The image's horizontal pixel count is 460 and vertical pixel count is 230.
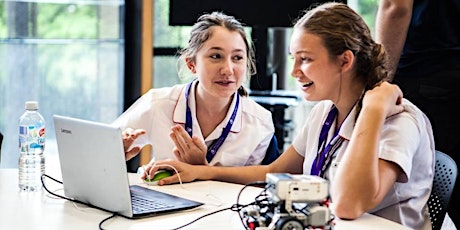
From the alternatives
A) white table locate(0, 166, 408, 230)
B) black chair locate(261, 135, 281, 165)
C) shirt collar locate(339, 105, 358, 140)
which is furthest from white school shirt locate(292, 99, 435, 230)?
black chair locate(261, 135, 281, 165)

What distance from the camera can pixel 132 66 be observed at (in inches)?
179

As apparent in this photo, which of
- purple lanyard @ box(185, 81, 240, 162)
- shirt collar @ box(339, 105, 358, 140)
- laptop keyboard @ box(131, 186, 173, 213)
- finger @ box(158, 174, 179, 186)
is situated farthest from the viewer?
purple lanyard @ box(185, 81, 240, 162)

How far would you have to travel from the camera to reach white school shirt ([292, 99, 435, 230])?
6.16ft

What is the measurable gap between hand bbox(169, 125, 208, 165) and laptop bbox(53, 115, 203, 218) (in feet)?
1.10

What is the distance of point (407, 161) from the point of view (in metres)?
1.86

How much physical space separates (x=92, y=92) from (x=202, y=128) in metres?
2.12

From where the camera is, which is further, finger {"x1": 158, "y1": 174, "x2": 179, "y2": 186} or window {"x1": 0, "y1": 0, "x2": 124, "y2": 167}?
window {"x1": 0, "y1": 0, "x2": 124, "y2": 167}

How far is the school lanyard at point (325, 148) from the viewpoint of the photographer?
2051 millimetres

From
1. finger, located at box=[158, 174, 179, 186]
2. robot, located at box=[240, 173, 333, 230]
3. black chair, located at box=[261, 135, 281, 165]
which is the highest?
robot, located at box=[240, 173, 333, 230]

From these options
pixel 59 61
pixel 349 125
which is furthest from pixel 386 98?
pixel 59 61

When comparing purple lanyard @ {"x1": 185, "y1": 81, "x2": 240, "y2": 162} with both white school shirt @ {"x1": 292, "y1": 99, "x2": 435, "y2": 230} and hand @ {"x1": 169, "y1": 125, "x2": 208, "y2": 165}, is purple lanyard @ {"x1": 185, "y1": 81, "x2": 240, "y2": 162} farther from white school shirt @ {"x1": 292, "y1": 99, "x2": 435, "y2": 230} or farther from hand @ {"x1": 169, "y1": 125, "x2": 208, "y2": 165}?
white school shirt @ {"x1": 292, "y1": 99, "x2": 435, "y2": 230}

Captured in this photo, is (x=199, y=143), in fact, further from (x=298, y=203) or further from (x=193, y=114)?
(x=298, y=203)

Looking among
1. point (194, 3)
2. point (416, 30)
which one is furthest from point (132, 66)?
point (416, 30)

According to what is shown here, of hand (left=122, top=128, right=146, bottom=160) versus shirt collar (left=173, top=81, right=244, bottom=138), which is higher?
shirt collar (left=173, top=81, right=244, bottom=138)
